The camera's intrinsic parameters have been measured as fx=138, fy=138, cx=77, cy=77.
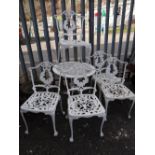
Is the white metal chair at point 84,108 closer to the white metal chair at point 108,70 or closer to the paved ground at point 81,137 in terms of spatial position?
the paved ground at point 81,137

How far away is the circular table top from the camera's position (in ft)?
5.15

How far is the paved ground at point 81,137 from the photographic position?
1.46 m

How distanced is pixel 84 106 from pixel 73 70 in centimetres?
44

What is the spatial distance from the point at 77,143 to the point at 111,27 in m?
1.70

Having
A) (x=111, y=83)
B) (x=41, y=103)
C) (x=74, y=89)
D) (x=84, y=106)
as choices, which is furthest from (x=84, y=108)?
(x=111, y=83)

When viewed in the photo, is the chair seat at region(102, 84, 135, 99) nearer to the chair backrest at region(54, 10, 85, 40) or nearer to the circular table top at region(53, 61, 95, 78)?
the circular table top at region(53, 61, 95, 78)

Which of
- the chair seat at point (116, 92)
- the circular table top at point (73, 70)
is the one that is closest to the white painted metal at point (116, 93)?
the chair seat at point (116, 92)

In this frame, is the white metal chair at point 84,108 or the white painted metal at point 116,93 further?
the white painted metal at point 116,93

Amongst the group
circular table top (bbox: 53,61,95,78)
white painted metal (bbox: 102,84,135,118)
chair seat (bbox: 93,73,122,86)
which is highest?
circular table top (bbox: 53,61,95,78)

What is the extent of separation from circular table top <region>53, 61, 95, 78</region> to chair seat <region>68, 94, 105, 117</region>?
0.91 ft

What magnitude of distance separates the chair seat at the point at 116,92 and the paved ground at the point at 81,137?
0.35 m

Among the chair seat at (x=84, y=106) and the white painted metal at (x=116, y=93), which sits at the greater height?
the white painted metal at (x=116, y=93)

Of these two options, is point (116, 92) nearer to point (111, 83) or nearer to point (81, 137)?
point (111, 83)

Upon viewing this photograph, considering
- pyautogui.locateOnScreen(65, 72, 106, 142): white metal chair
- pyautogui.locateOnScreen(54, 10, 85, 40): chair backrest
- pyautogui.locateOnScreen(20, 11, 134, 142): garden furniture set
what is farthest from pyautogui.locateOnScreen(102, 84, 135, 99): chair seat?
pyautogui.locateOnScreen(54, 10, 85, 40): chair backrest
